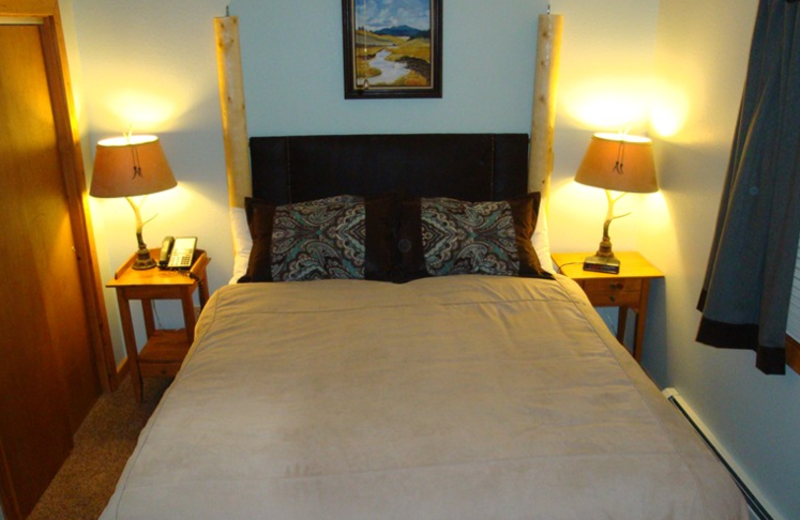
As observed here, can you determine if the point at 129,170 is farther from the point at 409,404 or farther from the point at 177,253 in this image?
the point at 409,404

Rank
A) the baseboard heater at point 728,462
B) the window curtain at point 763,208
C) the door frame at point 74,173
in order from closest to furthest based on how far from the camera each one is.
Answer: the window curtain at point 763,208
the baseboard heater at point 728,462
the door frame at point 74,173

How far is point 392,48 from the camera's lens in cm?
340

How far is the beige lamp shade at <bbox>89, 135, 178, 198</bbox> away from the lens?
3.09 meters

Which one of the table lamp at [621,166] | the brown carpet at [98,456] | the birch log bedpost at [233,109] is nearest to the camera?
the brown carpet at [98,456]

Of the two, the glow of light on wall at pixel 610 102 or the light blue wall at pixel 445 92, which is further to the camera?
the glow of light on wall at pixel 610 102

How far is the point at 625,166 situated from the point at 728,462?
1.45m

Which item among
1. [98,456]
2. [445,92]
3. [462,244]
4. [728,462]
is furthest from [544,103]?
[98,456]

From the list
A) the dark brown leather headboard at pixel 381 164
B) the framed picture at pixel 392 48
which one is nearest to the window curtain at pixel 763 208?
the dark brown leather headboard at pixel 381 164

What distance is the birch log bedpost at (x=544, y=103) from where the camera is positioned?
3.37 m

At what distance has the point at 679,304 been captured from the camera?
329 centimetres

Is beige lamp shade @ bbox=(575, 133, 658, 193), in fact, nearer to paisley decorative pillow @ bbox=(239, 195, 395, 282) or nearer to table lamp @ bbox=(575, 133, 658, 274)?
→ table lamp @ bbox=(575, 133, 658, 274)

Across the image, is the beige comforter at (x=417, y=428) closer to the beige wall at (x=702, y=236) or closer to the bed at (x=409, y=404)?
the bed at (x=409, y=404)

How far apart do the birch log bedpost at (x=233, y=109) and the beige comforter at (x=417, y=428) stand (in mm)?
1054

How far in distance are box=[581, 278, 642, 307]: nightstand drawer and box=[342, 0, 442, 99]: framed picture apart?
1.32 metres
